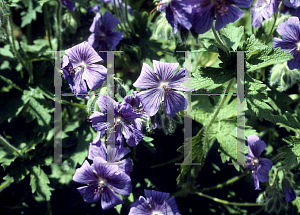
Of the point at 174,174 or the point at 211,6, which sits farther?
the point at 174,174

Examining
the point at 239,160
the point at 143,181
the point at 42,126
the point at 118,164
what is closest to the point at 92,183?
the point at 118,164

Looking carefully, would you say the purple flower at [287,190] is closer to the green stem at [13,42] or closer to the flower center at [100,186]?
the flower center at [100,186]

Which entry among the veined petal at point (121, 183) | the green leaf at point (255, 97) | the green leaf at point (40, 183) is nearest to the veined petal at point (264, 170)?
the green leaf at point (255, 97)

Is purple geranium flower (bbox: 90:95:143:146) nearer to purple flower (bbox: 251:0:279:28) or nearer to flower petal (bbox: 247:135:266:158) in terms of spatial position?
flower petal (bbox: 247:135:266:158)

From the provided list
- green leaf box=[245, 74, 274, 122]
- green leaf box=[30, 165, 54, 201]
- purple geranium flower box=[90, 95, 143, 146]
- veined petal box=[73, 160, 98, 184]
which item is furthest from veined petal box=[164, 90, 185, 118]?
green leaf box=[30, 165, 54, 201]

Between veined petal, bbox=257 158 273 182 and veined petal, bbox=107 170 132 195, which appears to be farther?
veined petal, bbox=257 158 273 182

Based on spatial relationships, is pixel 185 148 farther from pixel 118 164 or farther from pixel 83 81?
pixel 83 81
